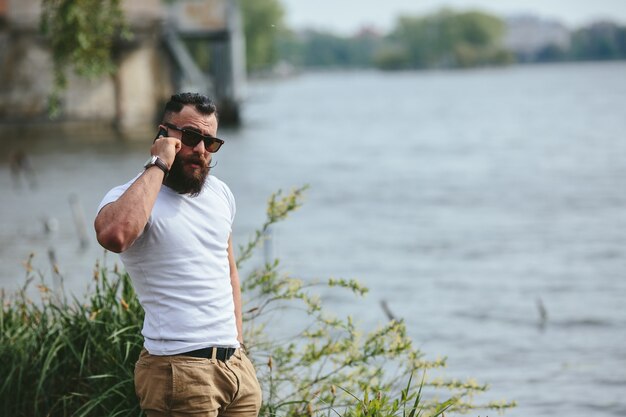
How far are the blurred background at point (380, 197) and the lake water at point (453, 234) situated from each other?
59 mm

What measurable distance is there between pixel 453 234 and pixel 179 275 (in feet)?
73.7

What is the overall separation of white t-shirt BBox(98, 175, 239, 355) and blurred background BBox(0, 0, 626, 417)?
2740 millimetres

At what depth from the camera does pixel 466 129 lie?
78.9 m

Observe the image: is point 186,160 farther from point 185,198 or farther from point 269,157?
point 269,157

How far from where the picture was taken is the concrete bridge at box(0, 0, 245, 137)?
5144 cm

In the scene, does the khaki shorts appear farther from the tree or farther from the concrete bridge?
the tree

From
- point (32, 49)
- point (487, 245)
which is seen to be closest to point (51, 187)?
point (487, 245)

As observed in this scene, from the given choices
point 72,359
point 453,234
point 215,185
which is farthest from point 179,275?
point 453,234

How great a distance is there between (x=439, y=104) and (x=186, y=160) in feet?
410

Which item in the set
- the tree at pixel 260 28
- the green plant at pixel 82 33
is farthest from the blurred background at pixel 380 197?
the tree at pixel 260 28

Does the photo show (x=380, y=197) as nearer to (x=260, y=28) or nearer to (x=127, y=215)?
(x=127, y=215)

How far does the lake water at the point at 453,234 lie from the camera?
45.7 feet

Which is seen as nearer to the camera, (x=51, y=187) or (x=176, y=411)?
(x=176, y=411)

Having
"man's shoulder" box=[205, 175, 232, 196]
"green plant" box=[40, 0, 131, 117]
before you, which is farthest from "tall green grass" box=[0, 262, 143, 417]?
"green plant" box=[40, 0, 131, 117]
